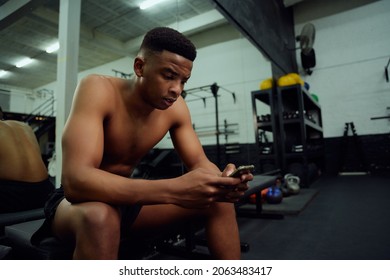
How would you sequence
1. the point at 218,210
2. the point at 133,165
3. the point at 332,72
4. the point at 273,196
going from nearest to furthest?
the point at 218,210
the point at 133,165
the point at 273,196
the point at 332,72

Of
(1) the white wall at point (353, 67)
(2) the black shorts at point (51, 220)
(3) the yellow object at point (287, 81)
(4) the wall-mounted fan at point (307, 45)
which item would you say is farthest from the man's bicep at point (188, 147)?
(1) the white wall at point (353, 67)

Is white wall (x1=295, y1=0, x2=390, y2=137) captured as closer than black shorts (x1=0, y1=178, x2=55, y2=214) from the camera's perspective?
No

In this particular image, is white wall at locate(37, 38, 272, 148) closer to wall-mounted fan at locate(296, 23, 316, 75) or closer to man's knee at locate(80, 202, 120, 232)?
wall-mounted fan at locate(296, 23, 316, 75)

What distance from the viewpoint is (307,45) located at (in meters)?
3.94

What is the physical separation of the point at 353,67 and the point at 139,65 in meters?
4.89

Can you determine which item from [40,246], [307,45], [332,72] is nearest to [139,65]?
[40,246]

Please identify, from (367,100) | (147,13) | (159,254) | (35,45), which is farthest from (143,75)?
(367,100)

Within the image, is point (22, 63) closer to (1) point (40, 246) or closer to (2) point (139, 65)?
(2) point (139, 65)

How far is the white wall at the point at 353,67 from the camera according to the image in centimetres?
403

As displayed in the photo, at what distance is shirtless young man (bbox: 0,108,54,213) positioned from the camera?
1.11m

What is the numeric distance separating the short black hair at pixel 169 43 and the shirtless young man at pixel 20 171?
3.01 ft

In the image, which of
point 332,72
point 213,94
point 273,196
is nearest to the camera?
point 273,196

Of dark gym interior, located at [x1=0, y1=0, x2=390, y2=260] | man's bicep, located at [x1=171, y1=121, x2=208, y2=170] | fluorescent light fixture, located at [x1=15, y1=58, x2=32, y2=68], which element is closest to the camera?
man's bicep, located at [x1=171, y1=121, x2=208, y2=170]

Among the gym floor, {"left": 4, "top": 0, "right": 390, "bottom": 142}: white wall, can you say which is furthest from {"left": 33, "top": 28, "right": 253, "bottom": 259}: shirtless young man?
{"left": 4, "top": 0, "right": 390, "bottom": 142}: white wall
